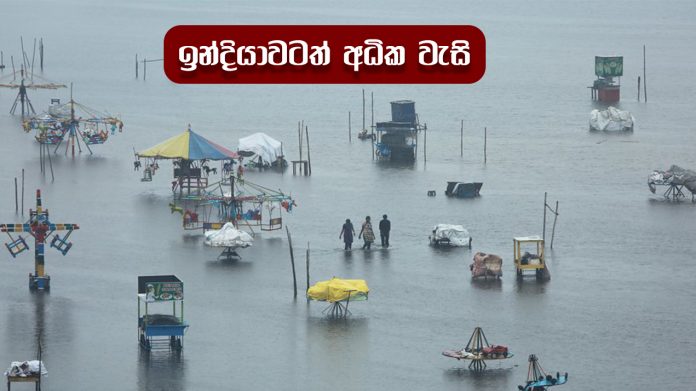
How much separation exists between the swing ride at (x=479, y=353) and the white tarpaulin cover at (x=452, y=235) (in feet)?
51.5

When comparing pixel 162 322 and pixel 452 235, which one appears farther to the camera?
pixel 452 235

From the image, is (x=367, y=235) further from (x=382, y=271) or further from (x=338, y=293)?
(x=338, y=293)

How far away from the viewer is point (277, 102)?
119m

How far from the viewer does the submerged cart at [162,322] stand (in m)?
40.0

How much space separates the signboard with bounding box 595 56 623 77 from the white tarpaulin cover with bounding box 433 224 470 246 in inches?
2254

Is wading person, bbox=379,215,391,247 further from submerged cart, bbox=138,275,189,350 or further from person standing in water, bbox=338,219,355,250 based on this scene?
submerged cart, bbox=138,275,189,350

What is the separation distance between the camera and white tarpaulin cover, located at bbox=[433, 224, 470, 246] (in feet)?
182

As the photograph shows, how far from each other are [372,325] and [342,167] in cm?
3444

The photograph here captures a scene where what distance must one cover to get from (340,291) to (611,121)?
177 ft

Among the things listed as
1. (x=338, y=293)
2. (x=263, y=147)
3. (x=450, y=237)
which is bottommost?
(x=338, y=293)

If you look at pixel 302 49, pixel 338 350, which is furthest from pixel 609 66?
pixel 338 350

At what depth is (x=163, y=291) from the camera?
40.4 meters

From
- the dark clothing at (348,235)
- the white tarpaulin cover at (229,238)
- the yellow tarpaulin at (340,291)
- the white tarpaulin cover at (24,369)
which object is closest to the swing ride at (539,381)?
the yellow tarpaulin at (340,291)

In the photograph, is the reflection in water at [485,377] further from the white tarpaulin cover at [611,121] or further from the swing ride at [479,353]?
the white tarpaulin cover at [611,121]
